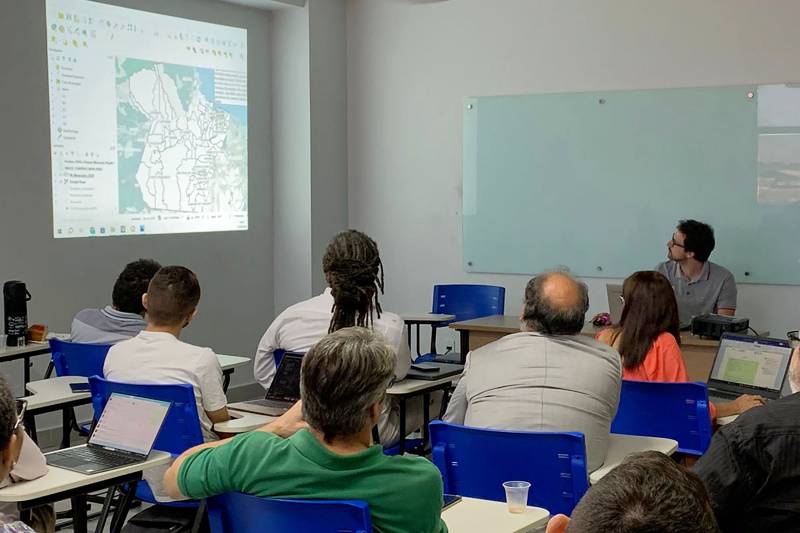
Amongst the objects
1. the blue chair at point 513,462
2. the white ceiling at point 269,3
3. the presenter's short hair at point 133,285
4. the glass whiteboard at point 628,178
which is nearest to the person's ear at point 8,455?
the blue chair at point 513,462

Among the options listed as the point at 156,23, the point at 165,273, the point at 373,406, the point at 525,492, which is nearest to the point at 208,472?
the point at 373,406

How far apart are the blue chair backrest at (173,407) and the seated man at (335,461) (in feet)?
4.04

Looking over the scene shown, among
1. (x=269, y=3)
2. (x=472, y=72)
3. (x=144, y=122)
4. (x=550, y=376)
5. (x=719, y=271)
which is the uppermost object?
(x=269, y=3)

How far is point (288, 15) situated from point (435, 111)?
1.35 m

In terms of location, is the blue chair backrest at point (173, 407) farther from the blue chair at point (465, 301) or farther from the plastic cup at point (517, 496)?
the blue chair at point (465, 301)

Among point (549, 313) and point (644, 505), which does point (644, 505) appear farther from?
point (549, 313)

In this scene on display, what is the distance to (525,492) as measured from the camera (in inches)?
97.3

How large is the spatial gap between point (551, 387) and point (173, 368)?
1.37 metres

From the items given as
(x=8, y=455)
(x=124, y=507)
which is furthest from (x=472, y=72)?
(x=8, y=455)

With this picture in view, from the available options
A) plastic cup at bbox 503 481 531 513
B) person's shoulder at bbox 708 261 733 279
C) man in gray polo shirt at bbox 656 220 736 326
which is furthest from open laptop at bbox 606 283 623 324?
plastic cup at bbox 503 481 531 513

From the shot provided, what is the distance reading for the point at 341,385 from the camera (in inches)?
83.2

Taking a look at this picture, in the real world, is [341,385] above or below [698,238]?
below

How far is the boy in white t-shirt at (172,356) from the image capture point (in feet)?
11.8

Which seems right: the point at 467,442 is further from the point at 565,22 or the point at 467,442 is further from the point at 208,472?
the point at 565,22
